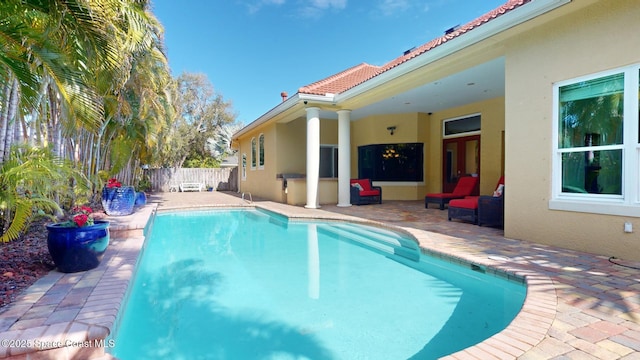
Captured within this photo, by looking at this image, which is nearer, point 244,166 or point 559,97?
point 559,97

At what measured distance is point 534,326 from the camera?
295 cm

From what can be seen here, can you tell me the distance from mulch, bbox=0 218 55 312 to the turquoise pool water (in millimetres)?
1155

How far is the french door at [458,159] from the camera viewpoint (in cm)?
1316

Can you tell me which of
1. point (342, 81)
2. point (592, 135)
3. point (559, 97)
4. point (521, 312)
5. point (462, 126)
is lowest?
point (521, 312)

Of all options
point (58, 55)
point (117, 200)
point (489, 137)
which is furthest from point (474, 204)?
point (117, 200)

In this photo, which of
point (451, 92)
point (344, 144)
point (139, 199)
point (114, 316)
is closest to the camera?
point (114, 316)

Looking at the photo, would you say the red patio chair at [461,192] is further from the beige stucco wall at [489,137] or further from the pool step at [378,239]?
the pool step at [378,239]

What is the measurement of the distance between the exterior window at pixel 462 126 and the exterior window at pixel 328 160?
5.51 m

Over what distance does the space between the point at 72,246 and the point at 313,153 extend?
29.1ft

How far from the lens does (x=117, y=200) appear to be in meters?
9.59

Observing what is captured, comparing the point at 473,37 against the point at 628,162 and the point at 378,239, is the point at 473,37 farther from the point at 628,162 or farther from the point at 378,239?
the point at 378,239

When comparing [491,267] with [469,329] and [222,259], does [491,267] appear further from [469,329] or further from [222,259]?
[222,259]

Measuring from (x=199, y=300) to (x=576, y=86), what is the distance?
7114 mm

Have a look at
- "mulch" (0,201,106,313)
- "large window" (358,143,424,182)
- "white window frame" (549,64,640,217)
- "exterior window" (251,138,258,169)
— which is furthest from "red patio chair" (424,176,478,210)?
"exterior window" (251,138,258,169)
